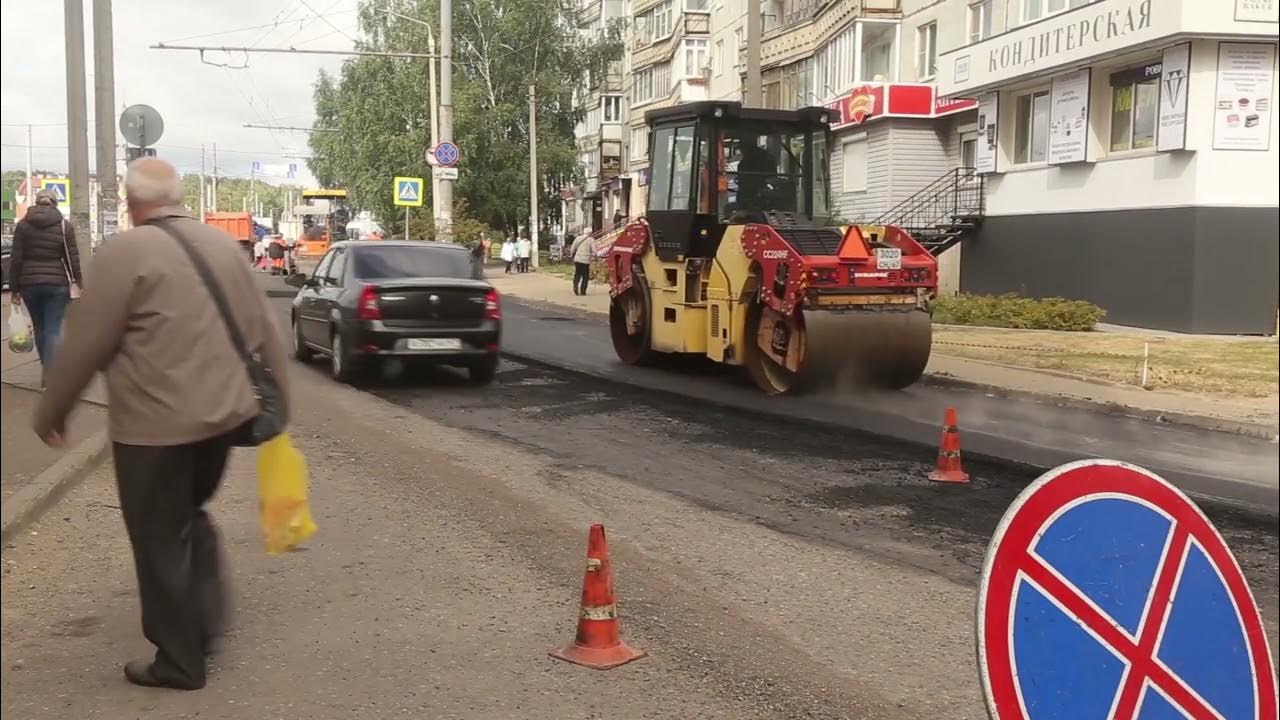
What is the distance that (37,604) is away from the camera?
4965 millimetres

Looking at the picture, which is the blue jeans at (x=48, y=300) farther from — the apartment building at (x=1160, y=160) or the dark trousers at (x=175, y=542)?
the apartment building at (x=1160, y=160)

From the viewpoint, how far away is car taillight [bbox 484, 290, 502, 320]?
12297mm

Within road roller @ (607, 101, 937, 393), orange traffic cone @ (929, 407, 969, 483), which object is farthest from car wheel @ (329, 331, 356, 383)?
orange traffic cone @ (929, 407, 969, 483)

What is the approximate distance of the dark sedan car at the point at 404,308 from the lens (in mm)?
11828

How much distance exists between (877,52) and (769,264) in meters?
22.3

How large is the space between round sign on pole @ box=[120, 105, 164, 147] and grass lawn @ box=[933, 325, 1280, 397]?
2787 mm

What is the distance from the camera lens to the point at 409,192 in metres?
16.7

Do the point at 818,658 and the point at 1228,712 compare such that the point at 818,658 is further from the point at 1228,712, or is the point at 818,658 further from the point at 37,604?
the point at 37,604

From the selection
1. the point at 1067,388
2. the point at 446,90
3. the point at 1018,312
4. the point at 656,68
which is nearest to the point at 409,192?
the point at 446,90

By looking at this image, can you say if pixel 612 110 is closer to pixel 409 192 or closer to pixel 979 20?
pixel 979 20

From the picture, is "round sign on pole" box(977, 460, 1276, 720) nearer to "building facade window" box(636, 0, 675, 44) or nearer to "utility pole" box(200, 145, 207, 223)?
"utility pole" box(200, 145, 207, 223)

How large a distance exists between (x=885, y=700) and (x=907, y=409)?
7.58 meters

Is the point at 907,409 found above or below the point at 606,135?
below

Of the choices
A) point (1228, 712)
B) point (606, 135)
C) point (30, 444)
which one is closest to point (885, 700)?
point (1228, 712)
